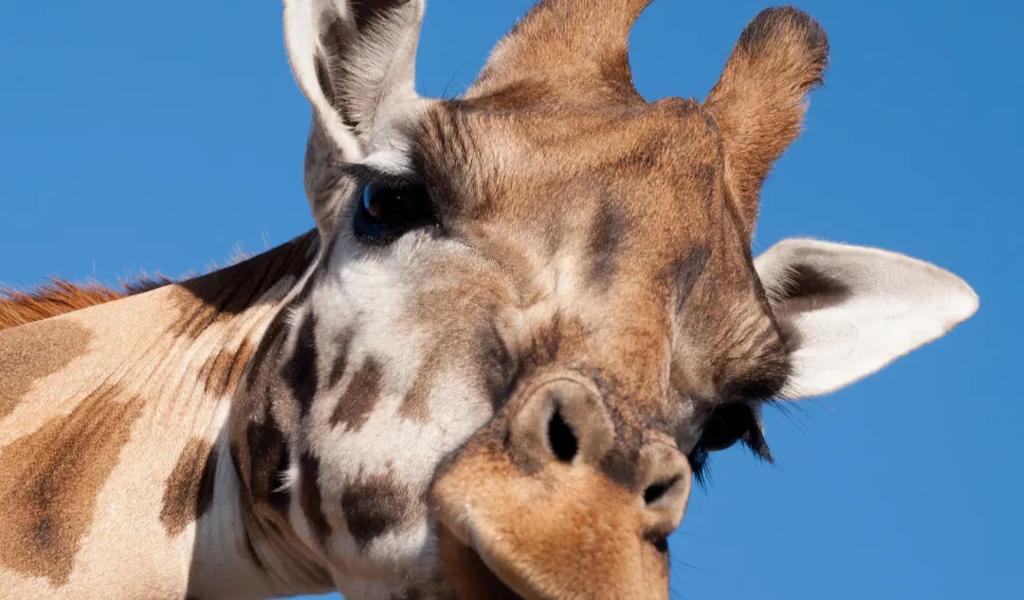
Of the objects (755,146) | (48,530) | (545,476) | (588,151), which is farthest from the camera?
(755,146)

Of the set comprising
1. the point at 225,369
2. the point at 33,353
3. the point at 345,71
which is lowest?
the point at 225,369

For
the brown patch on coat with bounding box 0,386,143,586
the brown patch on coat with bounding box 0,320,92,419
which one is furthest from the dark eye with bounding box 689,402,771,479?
the brown patch on coat with bounding box 0,320,92,419

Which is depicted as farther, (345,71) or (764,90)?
(764,90)

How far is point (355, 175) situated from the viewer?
512 centimetres

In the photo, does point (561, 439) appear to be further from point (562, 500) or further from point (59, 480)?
point (59, 480)

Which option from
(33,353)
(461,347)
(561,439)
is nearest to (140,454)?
(33,353)

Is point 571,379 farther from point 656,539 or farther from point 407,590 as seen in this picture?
point 407,590

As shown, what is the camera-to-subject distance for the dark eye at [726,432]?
5086 mm

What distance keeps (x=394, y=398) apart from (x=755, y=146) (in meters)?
2.11

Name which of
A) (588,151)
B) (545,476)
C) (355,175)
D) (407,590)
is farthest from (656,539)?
(355,175)

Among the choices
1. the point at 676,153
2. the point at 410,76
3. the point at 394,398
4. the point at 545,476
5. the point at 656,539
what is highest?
the point at 410,76

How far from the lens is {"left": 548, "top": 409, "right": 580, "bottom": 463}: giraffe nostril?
4000 mm

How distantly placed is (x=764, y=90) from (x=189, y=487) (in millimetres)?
2834

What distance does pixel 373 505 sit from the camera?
180 inches
